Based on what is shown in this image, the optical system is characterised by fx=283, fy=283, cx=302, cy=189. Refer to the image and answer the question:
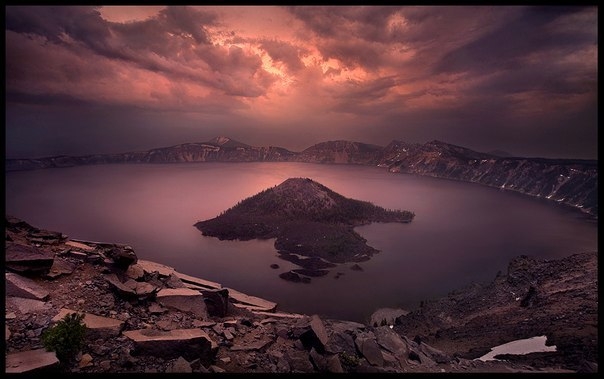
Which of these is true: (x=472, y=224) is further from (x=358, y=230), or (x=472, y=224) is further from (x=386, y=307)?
(x=386, y=307)

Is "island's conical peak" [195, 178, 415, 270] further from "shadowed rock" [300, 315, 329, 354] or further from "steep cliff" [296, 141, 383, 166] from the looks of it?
"shadowed rock" [300, 315, 329, 354]

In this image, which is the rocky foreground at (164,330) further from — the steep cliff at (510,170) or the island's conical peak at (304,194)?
the steep cliff at (510,170)

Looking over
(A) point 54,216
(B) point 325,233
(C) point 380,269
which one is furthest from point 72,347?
(B) point 325,233

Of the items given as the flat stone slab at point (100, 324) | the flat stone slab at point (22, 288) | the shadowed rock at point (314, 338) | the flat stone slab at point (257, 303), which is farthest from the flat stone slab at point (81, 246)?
the shadowed rock at point (314, 338)

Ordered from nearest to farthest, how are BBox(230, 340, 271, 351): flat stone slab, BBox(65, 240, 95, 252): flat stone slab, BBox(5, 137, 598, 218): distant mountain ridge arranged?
BBox(230, 340, 271, 351): flat stone slab, BBox(65, 240, 95, 252): flat stone slab, BBox(5, 137, 598, 218): distant mountain ridge

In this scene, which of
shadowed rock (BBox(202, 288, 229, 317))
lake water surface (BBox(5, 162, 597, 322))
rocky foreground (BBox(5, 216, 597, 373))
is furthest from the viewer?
lake water surface (BBox(5, 162, 597, 322))

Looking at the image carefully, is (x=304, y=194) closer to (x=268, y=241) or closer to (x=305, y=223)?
(x=305, y=223)

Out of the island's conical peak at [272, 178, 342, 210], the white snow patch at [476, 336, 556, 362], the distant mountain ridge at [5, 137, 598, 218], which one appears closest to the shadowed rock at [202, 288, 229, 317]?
the white snow patch at [476, 336, 556, 362]

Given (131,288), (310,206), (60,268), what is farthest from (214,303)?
(310,206)
